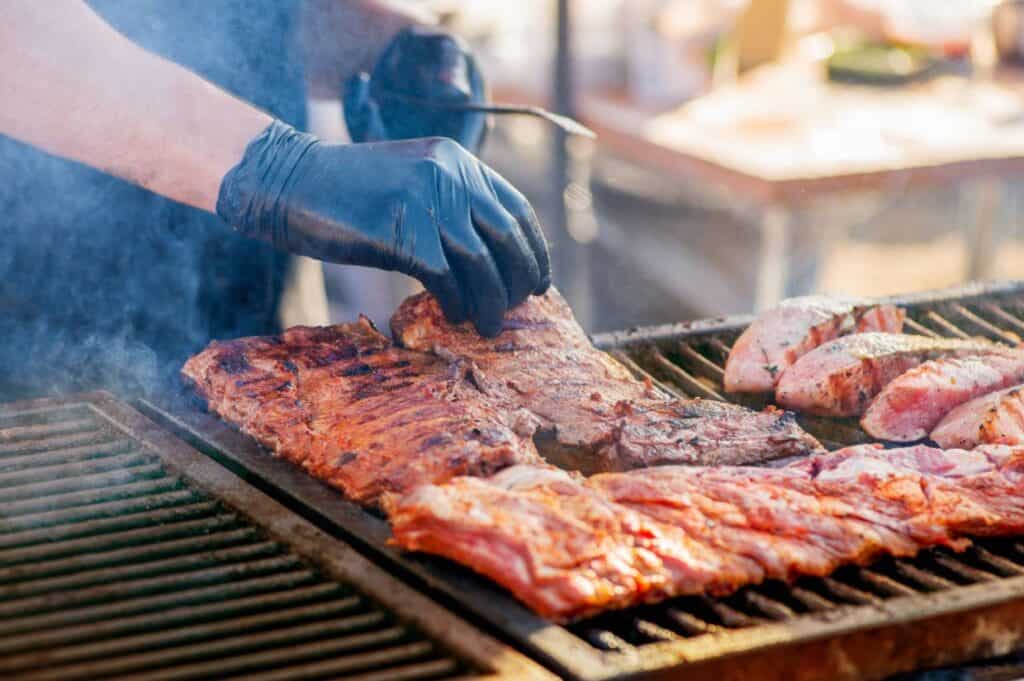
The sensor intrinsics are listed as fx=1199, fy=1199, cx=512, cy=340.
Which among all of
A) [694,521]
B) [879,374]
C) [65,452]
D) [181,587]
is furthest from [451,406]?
[879,374]

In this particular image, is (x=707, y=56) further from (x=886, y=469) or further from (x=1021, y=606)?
(x=1021, y=606)

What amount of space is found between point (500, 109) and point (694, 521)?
65.8 inches

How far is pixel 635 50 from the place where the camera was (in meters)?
7.09

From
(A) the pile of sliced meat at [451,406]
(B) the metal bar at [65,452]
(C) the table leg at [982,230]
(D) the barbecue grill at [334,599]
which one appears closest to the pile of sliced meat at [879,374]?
(A) the pile of sliced meat at [451,406]

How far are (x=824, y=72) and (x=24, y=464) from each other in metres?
6.19

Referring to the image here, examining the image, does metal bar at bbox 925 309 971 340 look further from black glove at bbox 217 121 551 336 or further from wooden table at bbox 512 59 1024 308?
wooden table at bbox 512 59 1024 308

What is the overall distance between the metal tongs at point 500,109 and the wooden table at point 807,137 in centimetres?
218

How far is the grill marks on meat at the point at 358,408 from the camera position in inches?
103

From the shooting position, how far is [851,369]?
126 inches

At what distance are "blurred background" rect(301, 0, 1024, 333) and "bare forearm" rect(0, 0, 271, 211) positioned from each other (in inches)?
50.2

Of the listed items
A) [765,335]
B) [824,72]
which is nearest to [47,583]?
[765,335]

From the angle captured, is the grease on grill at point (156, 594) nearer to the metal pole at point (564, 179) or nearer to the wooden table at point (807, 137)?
the wooden table at point (807, 137)

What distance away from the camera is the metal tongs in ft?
A: 11.4

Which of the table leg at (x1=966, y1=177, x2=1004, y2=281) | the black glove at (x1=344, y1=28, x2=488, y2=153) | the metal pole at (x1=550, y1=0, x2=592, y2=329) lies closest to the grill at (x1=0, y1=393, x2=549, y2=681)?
the black glove at (x1=344, y1=28, x2=488, y2=153)
